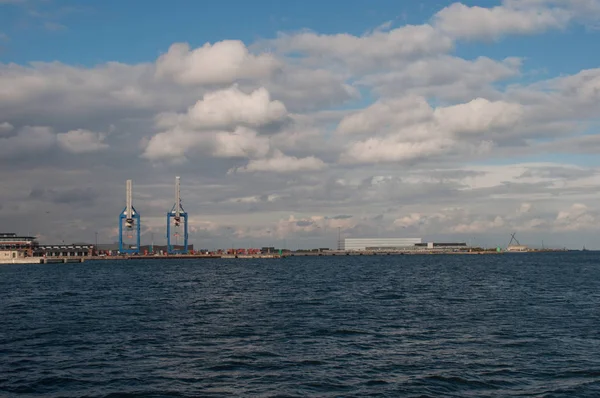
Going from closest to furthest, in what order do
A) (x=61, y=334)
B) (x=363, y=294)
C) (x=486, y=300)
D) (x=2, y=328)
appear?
(x=61, y=334) < (x=2, y=328) < (x=486, y=300) < (x=363, y=294)

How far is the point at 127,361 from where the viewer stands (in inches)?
1346

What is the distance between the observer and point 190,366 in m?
32.9

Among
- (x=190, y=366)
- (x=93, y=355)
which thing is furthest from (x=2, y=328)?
(x=190, y=366)

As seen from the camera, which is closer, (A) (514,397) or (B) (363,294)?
(A) (514,397)

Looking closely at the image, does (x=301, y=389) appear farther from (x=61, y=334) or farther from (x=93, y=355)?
(x=61, y=334)

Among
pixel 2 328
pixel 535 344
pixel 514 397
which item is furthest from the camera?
pixel 2 328

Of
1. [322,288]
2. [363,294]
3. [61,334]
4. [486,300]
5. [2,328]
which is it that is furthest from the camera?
[322,288]

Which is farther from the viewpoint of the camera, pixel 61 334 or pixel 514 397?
pixel 61 334

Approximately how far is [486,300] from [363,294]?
16.0m

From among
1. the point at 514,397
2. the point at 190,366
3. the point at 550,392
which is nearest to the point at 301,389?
the point at 190,366

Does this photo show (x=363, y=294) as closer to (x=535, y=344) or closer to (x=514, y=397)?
(x=535, y=344)

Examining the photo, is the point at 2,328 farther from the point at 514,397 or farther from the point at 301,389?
the point at 514,397

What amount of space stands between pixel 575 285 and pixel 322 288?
3989cm

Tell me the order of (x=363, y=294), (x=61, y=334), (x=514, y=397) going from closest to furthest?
(x=514, y=397), (x=61, y=334), (x=363, y=294)
